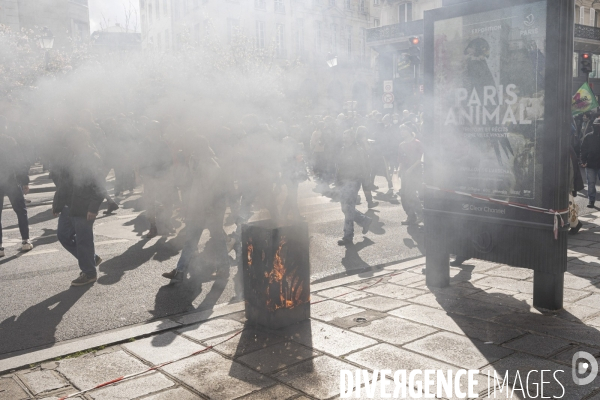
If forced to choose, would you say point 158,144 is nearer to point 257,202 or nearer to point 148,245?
point 148,245

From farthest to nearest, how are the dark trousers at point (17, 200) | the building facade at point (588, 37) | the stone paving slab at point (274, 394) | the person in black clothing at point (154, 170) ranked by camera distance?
the building facade at point (588, 37) < the person in black clothing at point (154, 170) < the dark trousers at point (17, 200) < the stone paving slab at point (274, 394)

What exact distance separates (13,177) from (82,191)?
2.31m

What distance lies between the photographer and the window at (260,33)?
5890 mm

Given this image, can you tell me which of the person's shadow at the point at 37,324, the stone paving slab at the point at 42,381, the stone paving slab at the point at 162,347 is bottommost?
the person's shadow at the point at 37,324

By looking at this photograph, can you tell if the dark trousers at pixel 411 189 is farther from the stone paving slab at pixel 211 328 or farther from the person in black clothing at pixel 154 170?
the stone paving slab at pixel 211 328

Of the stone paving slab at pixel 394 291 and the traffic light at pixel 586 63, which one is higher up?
the traffic light at pixel 586 63

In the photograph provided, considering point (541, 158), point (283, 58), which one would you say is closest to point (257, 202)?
point (283, 58)

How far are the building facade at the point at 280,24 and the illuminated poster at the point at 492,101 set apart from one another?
1448 millimetres

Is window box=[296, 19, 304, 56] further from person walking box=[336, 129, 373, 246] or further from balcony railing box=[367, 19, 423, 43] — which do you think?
person walking box=[336, 129, 373, 246]

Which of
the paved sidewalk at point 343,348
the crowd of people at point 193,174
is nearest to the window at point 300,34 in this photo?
the crowd of people at point 193,174

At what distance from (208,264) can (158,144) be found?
2.50 m

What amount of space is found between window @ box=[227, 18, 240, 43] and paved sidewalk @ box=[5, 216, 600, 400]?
2.83 metres

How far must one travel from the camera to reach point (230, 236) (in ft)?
26.7

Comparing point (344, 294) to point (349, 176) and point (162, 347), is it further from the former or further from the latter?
point (349, 176)
